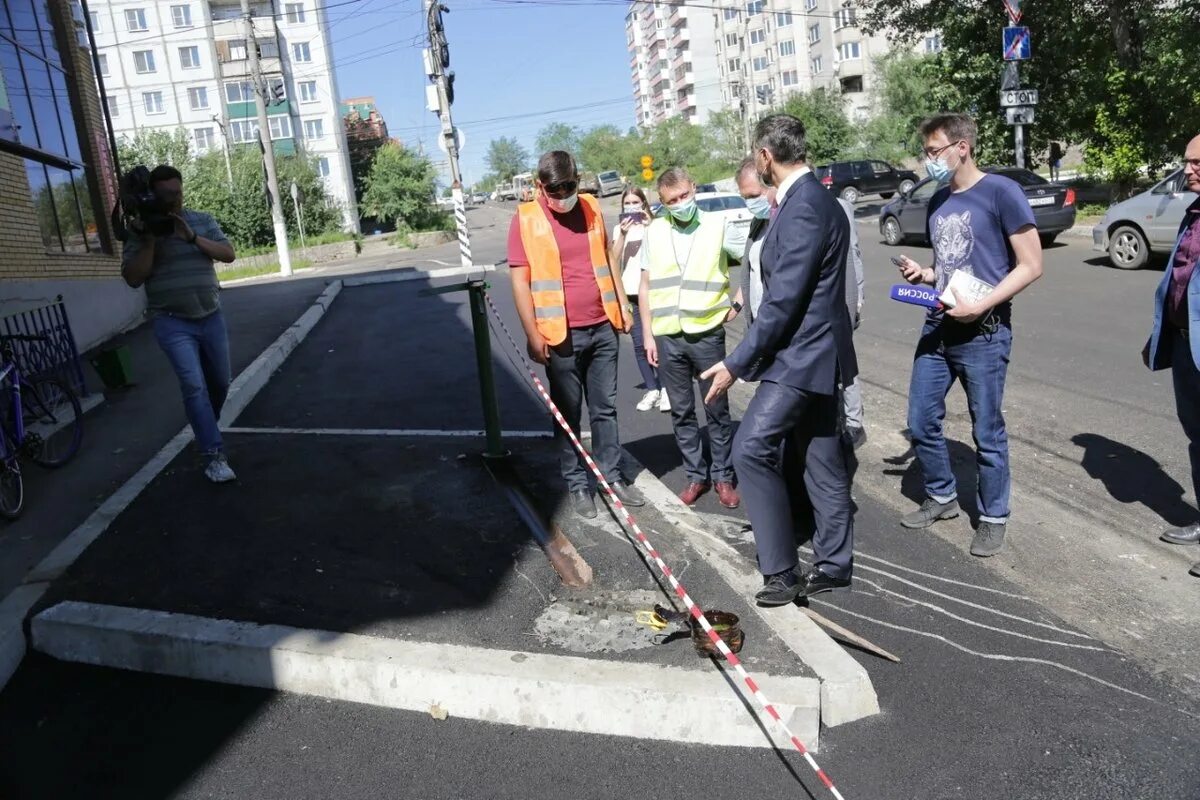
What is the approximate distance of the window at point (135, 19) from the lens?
211 feet

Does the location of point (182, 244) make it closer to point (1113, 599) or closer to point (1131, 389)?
point (1113, 599)

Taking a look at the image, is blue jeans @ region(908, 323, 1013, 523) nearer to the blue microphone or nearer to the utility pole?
the blue microphone

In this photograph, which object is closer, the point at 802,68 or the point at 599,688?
the point at 599,688

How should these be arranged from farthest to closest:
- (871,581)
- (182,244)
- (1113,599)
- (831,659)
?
1. (182,244)
2. (871,581)
3. (1113,599)
4. (831,659)

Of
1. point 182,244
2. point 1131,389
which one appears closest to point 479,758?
point 182,244

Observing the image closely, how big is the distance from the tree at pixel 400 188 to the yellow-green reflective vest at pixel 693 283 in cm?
4482

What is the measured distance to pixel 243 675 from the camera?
3.89 m

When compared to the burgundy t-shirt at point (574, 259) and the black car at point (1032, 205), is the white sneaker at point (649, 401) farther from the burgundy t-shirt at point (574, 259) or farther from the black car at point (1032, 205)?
the black car at point (1032, 205)

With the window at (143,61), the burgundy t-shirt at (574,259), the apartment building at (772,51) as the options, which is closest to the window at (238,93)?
the window at (143,61)

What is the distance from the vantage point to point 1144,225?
13703 mm

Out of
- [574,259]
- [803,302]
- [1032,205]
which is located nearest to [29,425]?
[574,259]

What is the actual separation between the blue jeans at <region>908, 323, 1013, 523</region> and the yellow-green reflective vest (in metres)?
1.15

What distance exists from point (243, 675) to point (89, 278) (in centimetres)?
1272

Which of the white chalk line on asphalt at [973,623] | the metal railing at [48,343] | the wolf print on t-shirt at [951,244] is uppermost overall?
the wolf print on t-shirt at [951,244]
